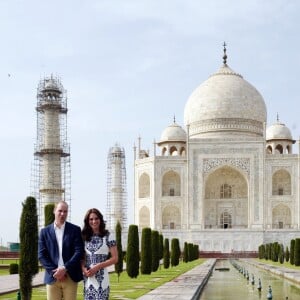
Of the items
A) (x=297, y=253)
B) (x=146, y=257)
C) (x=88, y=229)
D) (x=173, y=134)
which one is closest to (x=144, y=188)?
(x=173, y=134)

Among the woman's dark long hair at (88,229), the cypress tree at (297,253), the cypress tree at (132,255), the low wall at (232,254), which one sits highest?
the woman's dark long hair at (88,229)

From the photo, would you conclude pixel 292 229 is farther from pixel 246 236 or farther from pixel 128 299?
pixel 128 299

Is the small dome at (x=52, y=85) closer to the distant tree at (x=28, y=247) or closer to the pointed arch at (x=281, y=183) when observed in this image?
the pointed arch at (x=281, y=183)

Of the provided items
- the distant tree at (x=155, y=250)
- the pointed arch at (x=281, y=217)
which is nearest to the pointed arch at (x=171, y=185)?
the pointed arch at (x=281, y=217)

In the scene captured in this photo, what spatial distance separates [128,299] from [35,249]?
1.31 m

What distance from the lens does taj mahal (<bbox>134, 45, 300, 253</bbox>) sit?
2920 centimetres

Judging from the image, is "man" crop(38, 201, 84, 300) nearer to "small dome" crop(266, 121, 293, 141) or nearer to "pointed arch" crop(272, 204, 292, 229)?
"pointed arch" crop(272, 204, 292, 229)

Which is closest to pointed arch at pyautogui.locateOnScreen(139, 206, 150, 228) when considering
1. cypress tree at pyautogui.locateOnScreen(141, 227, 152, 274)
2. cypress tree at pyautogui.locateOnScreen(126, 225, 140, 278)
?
cypress tree at pyautogui.locateOnScreen(141, 227, 152, 274)

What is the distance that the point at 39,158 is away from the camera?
2773cm

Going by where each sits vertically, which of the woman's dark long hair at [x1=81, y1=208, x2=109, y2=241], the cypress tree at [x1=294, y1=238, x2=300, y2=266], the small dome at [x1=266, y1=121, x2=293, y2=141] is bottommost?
the cypress tree at [x1=294, y1=238, x2=300, y2=266]

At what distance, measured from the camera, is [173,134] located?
111ft

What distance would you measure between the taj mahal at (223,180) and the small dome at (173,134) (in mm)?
52

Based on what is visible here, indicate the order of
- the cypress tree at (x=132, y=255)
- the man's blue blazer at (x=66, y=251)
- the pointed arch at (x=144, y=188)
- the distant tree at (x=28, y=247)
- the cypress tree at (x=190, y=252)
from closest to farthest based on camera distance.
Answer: the man's blue blazer at (x=66, y=251) → the distant tree at (x=28, y=247) → the cypress tree at (x=132, y=255) → the cypress tree at (x=190, y=252) → the pointed arch at (x=144, y=188)

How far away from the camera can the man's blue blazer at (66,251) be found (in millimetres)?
3941
